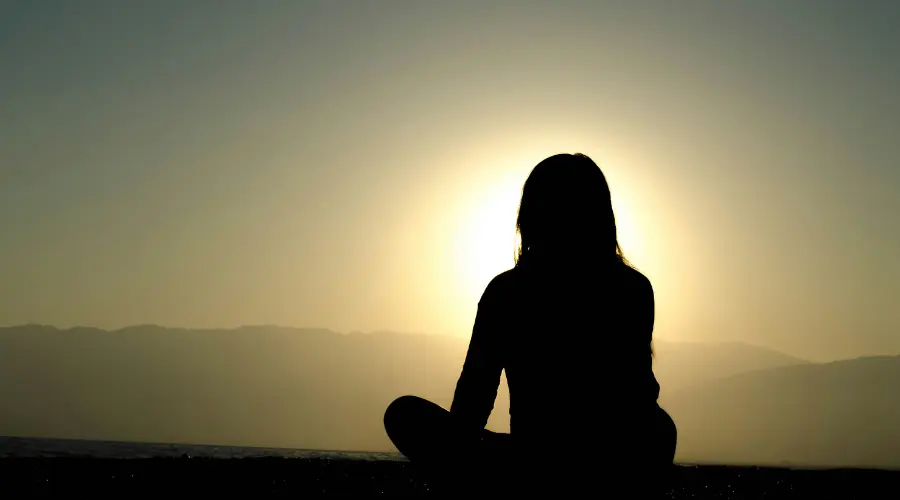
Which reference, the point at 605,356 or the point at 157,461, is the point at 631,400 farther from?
the point at 157,461

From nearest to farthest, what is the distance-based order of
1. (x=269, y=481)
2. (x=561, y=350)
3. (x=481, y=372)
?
(x=561, y=350) → (x=481, y=372) → (x=269, y=481)

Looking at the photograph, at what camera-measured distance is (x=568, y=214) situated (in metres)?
3.46

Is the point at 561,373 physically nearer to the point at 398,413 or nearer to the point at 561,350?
the point at 561,350

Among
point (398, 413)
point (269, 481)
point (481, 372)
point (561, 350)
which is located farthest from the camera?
point (269, 481)

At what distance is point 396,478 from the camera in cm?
855

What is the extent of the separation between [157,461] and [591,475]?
6.49 metres

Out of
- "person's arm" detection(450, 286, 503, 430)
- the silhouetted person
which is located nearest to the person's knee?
the silhouetted person

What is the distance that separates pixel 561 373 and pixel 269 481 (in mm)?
5413

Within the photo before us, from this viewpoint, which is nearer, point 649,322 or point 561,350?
point 561,350

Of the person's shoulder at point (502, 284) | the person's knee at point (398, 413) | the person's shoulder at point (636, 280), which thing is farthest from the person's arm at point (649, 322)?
the person's knee at point (398, 413)

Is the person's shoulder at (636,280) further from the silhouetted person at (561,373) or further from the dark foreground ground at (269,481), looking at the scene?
the dark foreground ground at (269,481)

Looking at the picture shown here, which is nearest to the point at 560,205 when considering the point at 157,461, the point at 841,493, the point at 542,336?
the point at 542,336

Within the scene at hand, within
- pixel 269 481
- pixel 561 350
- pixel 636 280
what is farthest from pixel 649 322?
pixel 269 481

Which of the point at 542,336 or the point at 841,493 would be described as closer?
the point at 542,336
